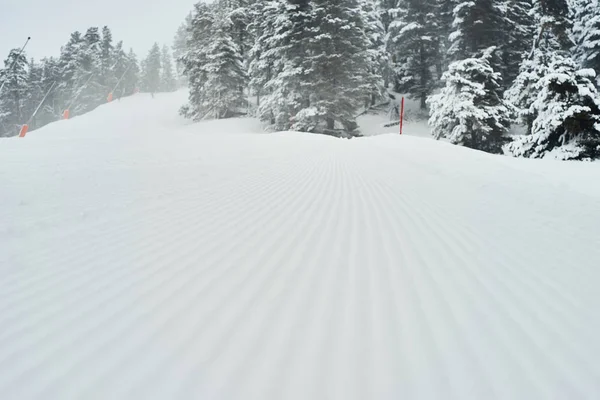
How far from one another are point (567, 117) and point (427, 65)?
20.3 m

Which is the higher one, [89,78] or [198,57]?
[89,78]

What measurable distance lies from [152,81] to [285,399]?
250 ft

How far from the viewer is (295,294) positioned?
7.64ft

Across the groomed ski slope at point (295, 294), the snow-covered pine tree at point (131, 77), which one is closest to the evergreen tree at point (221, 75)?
the groomed ski slope at point (295, 294)

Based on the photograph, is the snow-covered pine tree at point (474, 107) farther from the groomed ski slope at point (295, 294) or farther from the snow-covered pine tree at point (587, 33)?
the snow-covered pine tree at point (587, 33)

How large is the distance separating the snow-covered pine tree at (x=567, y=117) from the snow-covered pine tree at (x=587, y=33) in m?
17.9

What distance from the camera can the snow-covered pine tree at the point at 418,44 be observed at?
2719 centimetres

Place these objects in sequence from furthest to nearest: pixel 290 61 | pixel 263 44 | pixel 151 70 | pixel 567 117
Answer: pixel 151 70, pixel 263 44, pixel 290 61, pixel 567 117

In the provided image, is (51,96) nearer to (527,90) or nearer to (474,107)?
(474,107)

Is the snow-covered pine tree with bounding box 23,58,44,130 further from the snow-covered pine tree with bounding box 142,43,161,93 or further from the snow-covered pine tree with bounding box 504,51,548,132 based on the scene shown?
the snow-covered pine tree with bounding box 504,51,548,132

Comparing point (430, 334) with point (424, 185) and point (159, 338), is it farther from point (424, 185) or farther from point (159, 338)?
point (424, 185)

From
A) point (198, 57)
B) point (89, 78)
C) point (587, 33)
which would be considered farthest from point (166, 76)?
point (587, 33)

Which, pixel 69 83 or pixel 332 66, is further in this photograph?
pixel 69 83

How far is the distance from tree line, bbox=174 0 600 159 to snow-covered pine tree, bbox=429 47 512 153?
0.18 feet
